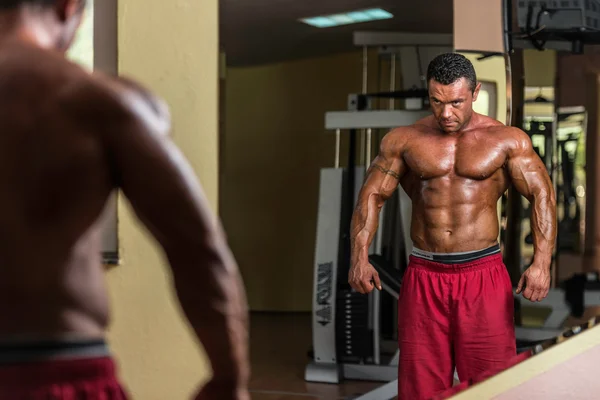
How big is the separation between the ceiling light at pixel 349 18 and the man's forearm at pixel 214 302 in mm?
5253

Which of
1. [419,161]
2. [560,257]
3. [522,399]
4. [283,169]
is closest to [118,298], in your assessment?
[419,161]

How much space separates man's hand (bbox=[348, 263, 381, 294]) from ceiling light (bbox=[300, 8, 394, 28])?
3312 millimetres

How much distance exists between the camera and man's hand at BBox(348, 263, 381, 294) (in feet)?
9.75

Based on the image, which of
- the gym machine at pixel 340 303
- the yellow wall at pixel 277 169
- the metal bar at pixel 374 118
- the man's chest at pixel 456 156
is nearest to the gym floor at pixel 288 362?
the gym machine at pixel 340 303

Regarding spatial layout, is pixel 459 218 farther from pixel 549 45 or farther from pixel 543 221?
pixel 549 45

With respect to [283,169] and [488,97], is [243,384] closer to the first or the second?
[488,97]

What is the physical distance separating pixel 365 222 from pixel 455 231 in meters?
0.31

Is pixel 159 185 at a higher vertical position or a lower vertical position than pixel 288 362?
higher

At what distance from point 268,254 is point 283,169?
81 cm

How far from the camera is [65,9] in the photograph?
Result: 930 millimetres

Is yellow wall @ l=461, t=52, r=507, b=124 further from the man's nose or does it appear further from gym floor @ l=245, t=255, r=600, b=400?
the man's nose

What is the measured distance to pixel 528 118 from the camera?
459 centimetres

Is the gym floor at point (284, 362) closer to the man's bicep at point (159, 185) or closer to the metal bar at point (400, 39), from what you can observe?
the metal bar at point (400, 39)

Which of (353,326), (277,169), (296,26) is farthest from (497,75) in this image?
(277,169)
